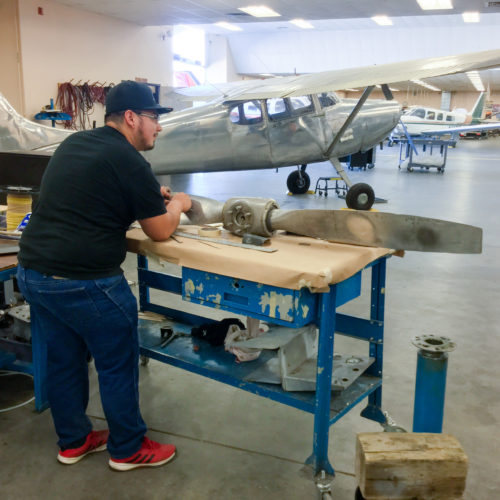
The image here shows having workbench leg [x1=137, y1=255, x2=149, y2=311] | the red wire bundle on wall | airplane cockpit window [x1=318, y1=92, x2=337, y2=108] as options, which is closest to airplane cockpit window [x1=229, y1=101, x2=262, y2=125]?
airplane cockpit window [x1=318, y1=92, x2=337, y2=108]

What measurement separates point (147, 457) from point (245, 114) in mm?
6182

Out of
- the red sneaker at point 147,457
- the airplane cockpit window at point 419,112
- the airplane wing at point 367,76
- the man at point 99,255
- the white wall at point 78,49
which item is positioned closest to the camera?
the man at point 99,255

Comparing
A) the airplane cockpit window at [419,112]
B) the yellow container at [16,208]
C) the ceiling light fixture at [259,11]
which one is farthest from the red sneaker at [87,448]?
the airplane cockpit window at [419,112]

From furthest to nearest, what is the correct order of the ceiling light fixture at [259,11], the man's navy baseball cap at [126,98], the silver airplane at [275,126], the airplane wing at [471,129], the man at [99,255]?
1. the airplane wing at [471,129]
2. the ceiling light fixture at [259,11]
3. the silver airplane at [275,126]
4. the man's navy baseball cap at [126,98]
5. the man at [99,255]

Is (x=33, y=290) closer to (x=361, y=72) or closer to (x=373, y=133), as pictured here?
(x=361, y=72)

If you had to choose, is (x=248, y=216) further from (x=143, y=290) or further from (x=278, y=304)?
(x=143, y=290)

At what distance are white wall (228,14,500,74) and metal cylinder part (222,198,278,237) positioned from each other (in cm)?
2179

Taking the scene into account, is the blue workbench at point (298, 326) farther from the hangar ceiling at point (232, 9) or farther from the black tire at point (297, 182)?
the hangar ceiling at point (232, 9)

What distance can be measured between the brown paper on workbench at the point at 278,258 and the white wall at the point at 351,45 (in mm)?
21971

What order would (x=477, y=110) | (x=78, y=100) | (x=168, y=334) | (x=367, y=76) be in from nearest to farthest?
(x=168, y=334), (x=367, y=76), (x=78, y=100), (x=477, y=110)

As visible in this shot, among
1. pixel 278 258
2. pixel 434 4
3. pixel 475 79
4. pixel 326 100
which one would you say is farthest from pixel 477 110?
pixel 278 258

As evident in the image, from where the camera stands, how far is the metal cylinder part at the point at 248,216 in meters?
2.46

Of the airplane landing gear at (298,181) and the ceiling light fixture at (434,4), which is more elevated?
the ceiling light fixture at (434,4)

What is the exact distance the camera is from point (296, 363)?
97.7 inches
